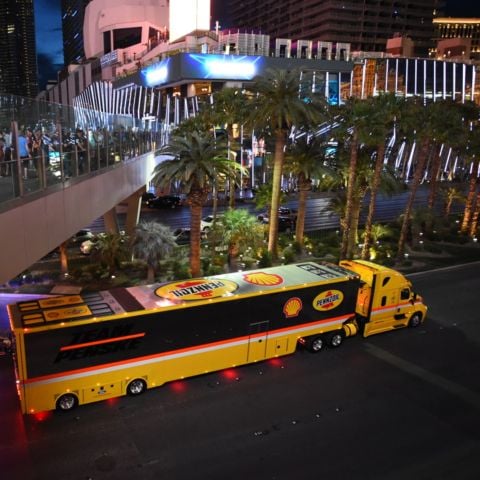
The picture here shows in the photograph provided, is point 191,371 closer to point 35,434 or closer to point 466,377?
point 35,434

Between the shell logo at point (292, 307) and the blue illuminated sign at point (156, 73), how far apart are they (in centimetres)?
6201

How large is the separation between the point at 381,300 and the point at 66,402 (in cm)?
1222

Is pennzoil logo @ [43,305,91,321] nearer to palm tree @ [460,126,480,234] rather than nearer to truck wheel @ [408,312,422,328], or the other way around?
truck wheel @ [408,312,422,328]

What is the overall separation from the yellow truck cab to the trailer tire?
4.37ft

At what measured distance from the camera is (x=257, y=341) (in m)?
15.4

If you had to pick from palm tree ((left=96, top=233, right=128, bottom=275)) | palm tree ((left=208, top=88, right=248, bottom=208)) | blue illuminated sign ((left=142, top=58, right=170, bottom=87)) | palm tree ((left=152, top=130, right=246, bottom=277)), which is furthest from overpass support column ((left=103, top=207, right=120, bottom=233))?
blue illuminated sign ((left=142, top=58, right=170, bottom=87))

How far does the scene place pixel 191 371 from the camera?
14383 mm

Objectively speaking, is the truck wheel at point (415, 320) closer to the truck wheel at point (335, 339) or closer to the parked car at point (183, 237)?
the truck wheel at point (335, 339)

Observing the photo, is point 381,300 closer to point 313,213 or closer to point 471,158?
point 471,158

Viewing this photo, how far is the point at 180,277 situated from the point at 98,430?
13593mm

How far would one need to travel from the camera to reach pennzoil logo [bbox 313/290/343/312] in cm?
1656

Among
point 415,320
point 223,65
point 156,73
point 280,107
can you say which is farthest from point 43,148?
point 156,73

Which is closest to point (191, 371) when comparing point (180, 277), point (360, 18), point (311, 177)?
point (180, 277)

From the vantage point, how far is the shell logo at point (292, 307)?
15.8 metres
